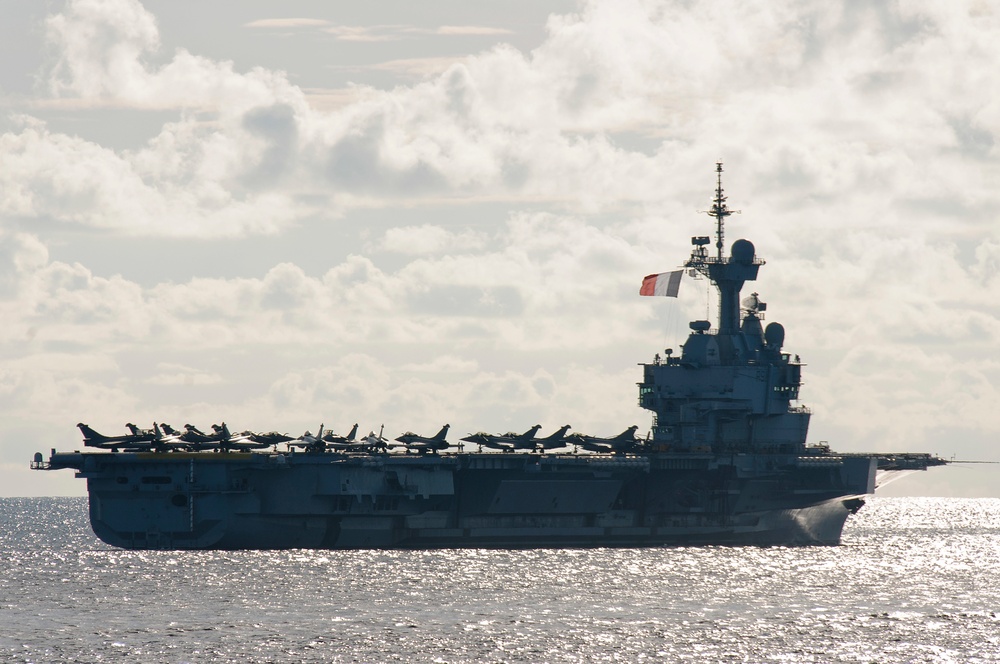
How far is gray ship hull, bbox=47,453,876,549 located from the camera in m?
51.9

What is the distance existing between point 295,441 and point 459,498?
19.5 feet

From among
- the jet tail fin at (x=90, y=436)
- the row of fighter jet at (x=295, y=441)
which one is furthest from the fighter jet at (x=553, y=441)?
the jet tail fin at (x=90, y=436)

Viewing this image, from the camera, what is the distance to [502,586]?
45.2 meters

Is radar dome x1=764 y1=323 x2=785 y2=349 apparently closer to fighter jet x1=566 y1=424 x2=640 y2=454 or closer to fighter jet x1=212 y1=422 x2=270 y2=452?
fighter jet x1=566 y1=424 x2=640 y2=454

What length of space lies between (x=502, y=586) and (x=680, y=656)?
1239 centimetres

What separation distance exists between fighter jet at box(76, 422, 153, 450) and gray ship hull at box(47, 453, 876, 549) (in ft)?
9.15

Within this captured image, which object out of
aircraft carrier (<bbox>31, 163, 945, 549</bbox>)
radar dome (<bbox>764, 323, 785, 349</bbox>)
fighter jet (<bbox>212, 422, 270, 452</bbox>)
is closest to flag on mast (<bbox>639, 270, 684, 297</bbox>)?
aircraft carrier (<bbox>31, 163, 945, 549</bbox>)

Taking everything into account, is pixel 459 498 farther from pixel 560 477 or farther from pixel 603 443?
pixel 603 443

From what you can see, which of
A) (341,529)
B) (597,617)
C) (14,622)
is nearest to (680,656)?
(597,617)

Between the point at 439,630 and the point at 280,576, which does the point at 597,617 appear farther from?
the point at 280,576

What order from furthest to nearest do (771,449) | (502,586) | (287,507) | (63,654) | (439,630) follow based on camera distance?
(771,449) < (287,507) < (502,586) < (439,630) < (63,654)

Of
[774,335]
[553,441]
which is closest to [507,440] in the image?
[553,441]

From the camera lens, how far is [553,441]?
5856 cm

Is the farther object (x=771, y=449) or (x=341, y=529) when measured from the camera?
(x=771, y=449)
